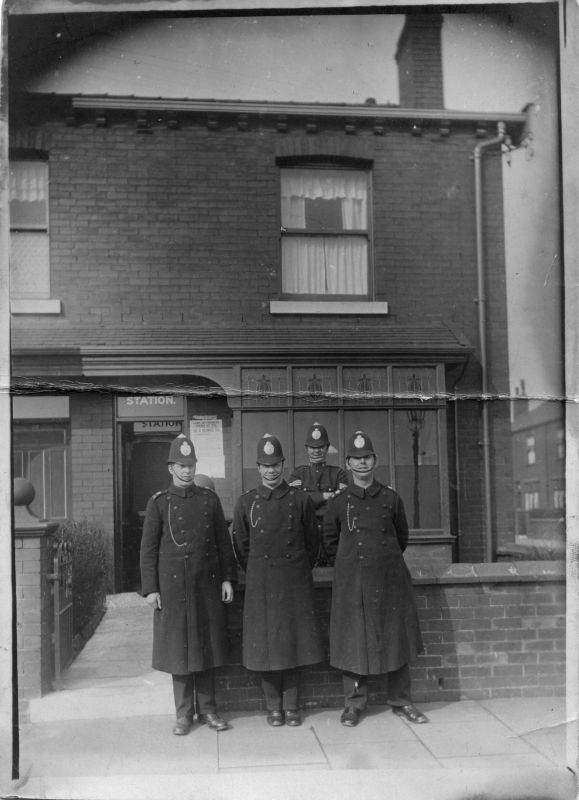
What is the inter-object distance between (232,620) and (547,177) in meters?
3.68

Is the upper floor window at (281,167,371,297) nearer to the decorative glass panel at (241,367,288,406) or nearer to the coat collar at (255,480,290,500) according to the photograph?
the decorative glass panel at (241,367,288,406)

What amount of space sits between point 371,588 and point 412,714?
859 millimetres

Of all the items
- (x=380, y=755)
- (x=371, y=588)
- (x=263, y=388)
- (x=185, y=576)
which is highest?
(x=263, y=388)

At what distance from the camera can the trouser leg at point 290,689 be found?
509cm

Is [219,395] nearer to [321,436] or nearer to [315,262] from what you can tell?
[321,436]

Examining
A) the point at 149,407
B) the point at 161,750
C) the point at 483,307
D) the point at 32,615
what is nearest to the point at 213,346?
the point at 149,407

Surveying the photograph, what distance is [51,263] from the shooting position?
4.93 m

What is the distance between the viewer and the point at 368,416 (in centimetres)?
509

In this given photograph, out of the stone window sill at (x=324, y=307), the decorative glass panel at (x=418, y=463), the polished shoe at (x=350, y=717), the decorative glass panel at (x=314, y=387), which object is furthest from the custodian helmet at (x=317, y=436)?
the polished shoe at (x=350, y=717)

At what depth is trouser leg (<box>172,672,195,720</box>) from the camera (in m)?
4.95


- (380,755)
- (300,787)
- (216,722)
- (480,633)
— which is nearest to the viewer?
(300,787)

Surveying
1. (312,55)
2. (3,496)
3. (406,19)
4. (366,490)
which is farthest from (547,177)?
(3,496)

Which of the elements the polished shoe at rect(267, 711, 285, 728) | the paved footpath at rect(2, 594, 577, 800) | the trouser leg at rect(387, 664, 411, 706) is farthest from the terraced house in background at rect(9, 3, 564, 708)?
the polished shoe at rect(267, 711, 285, 728)

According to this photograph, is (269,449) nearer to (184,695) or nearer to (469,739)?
(184,695)
